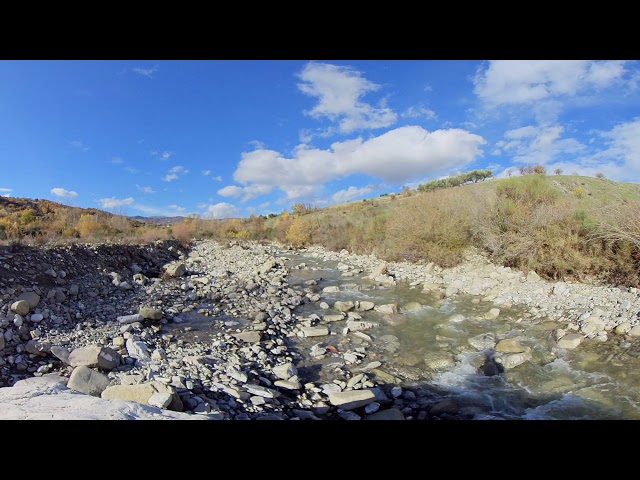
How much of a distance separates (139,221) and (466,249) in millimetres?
19839

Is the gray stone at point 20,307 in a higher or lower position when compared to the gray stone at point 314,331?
higher

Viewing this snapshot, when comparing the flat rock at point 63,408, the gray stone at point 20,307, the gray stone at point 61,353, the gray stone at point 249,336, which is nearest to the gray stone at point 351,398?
the flat rock at point 63,408

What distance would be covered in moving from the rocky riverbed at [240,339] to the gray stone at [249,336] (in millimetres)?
28

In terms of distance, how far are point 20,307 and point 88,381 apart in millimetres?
2973

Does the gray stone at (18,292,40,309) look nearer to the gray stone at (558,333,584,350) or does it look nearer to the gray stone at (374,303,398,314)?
the gray stone at (374,303,398,314)

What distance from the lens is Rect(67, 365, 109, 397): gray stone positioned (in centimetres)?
363

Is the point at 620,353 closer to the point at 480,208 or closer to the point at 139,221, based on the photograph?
the point at 480,208

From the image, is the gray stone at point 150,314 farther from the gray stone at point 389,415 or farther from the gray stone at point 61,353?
the gray stone at point 389,415

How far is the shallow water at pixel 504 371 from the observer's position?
13.5 feet

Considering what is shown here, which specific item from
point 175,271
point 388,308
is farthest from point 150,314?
point 388,308

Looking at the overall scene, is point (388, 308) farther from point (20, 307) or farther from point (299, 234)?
point (299, 234)

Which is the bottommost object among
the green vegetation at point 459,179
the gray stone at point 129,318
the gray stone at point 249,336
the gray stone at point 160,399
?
the gray stone at point 160,399

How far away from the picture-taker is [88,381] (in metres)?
3.75
